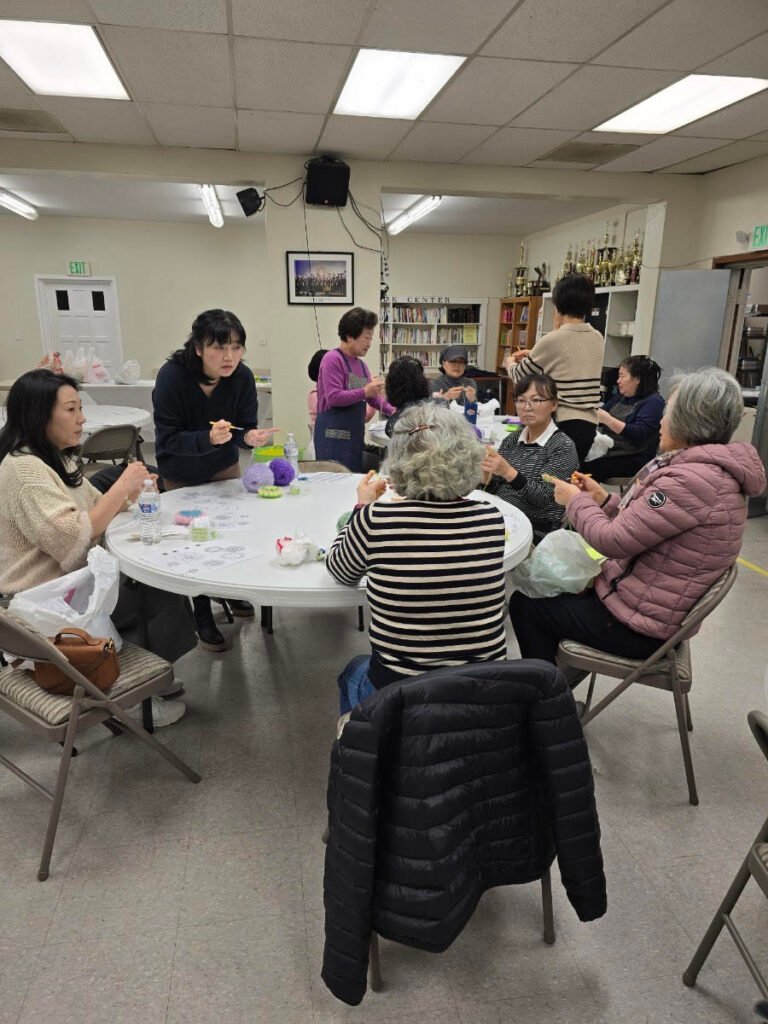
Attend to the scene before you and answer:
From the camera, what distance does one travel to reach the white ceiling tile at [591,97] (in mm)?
3699

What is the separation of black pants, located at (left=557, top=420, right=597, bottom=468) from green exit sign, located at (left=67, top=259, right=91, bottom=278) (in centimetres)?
887

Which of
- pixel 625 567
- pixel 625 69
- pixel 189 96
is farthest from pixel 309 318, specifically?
pixel 625 567

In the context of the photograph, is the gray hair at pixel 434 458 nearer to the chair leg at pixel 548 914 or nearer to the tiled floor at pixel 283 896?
the chair leg at pixel 548 914

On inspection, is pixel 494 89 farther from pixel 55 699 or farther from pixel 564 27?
pixel 55 699

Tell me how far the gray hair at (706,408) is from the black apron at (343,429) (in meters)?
2.27

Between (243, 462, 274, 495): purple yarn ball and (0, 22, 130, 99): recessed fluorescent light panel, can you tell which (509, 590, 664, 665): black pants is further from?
(0, 22, 130, 99): recessed fluorescent light panel

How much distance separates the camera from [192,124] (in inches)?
184

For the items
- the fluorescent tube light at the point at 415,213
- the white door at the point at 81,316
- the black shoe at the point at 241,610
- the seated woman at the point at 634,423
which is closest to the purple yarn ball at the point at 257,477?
the black shoe at the point at 241,610

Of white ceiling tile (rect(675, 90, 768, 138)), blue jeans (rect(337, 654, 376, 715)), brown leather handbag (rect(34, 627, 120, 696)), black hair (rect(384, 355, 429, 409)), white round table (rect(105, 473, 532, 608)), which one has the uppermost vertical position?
white ceiling tile (rect(675, 90, 768, 138))

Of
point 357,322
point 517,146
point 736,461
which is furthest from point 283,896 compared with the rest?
point 517,146

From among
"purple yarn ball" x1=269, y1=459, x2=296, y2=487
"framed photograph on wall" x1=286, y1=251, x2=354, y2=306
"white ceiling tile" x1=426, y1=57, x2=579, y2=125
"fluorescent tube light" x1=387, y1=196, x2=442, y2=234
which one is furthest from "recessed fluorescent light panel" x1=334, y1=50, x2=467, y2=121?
"fluorescent tube light" x1=387, y1=196, x2=442, y2=234

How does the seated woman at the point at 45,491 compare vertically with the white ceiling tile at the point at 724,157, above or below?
below

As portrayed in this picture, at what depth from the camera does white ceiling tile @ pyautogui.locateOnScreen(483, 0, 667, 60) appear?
2.90 metres

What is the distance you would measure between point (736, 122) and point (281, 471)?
4280 millimetres
